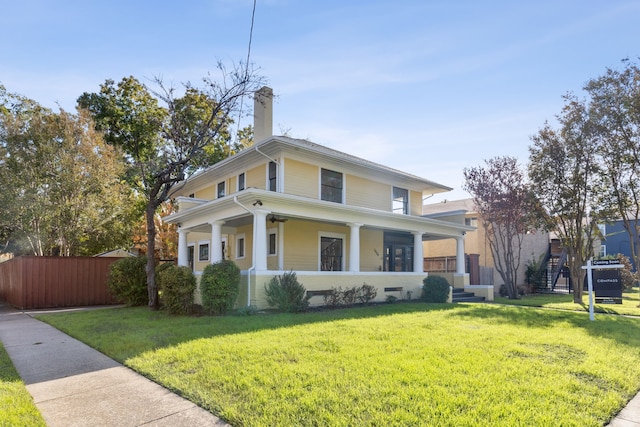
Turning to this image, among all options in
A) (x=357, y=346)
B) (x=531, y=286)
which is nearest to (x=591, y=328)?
(x=357, y=346)

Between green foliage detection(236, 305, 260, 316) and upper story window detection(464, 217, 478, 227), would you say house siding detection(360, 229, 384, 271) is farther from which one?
green foliage detection(236, 305, 260, 316)

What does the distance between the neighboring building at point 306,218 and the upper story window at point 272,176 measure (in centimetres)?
4

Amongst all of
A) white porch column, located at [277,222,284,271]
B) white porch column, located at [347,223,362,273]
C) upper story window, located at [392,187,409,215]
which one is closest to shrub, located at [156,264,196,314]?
white porch column, located at [277,222,284,271]

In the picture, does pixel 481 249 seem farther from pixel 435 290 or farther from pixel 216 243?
pixel 216 243

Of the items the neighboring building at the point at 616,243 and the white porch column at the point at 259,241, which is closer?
the white porch column at the point at 259,241

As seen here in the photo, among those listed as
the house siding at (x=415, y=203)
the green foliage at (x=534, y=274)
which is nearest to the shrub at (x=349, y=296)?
the house siding at (x=415, y=203)

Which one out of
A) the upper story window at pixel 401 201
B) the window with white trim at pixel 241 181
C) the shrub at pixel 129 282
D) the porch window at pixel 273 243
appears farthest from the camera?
the upper story window at pixel 401 201

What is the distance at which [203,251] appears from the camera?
18.8m

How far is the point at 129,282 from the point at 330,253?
7298 mm

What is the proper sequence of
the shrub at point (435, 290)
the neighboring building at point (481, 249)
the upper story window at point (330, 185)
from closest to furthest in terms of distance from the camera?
1. the shrub at point (435, 290)
2. the upper story window at point (330, 185)
3. the neighboring building at point (481, 249)

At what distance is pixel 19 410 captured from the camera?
3959 millimetres

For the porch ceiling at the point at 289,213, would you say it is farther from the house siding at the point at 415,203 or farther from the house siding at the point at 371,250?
the house siding at the point at 371,250

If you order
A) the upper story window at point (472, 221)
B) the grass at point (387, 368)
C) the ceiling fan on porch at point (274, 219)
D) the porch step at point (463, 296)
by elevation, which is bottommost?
the porch step at point (463, 296)

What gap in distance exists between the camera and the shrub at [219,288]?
33.9 feet
